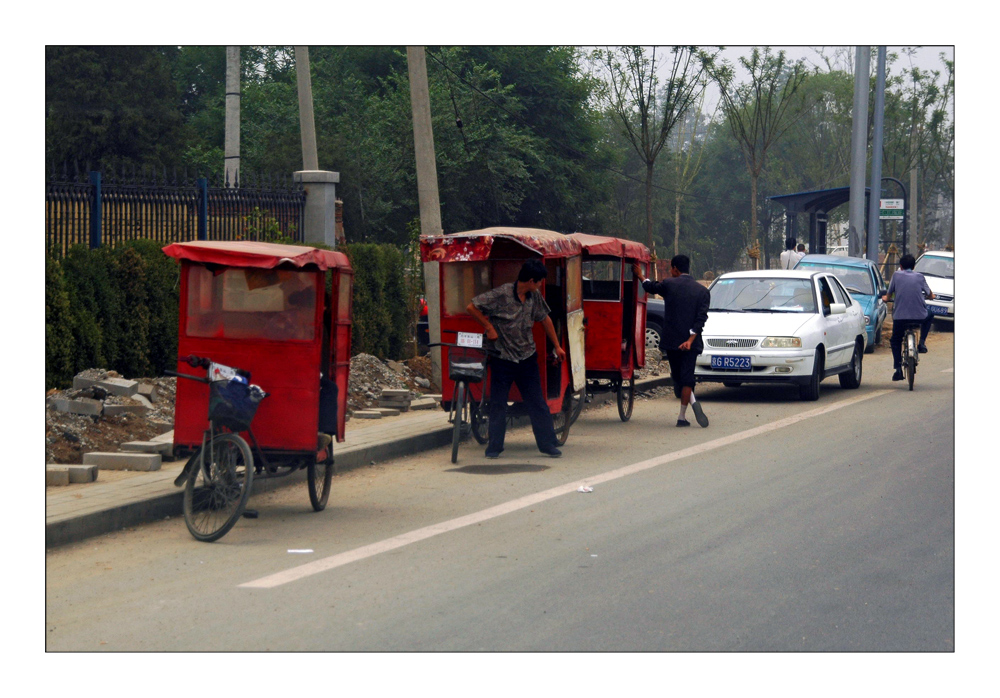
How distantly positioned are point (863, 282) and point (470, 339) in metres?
14.5

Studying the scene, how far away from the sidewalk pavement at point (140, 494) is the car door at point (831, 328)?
21.4ft

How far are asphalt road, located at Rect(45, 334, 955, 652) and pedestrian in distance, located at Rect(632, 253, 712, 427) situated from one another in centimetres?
201

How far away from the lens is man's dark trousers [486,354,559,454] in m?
10.3

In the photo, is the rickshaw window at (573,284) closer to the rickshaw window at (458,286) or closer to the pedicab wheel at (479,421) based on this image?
the rickshaw window at (458,286)

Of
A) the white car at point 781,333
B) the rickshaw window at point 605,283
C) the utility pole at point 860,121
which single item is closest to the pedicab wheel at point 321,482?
the rickshaw window at point 605,283

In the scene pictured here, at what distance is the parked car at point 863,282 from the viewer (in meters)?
22.2

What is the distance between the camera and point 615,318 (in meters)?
13.1

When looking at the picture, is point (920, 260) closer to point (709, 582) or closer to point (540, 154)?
point (540, 154)

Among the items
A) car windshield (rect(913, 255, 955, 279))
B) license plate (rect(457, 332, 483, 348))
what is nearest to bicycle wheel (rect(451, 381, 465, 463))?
license plate (rect(457, 332, 483, 348))

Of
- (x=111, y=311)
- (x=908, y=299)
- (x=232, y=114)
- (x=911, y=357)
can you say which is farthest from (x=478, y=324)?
(x=232, y=114)

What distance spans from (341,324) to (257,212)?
25.4 ft

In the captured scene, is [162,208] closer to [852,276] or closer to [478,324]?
[478,324]
